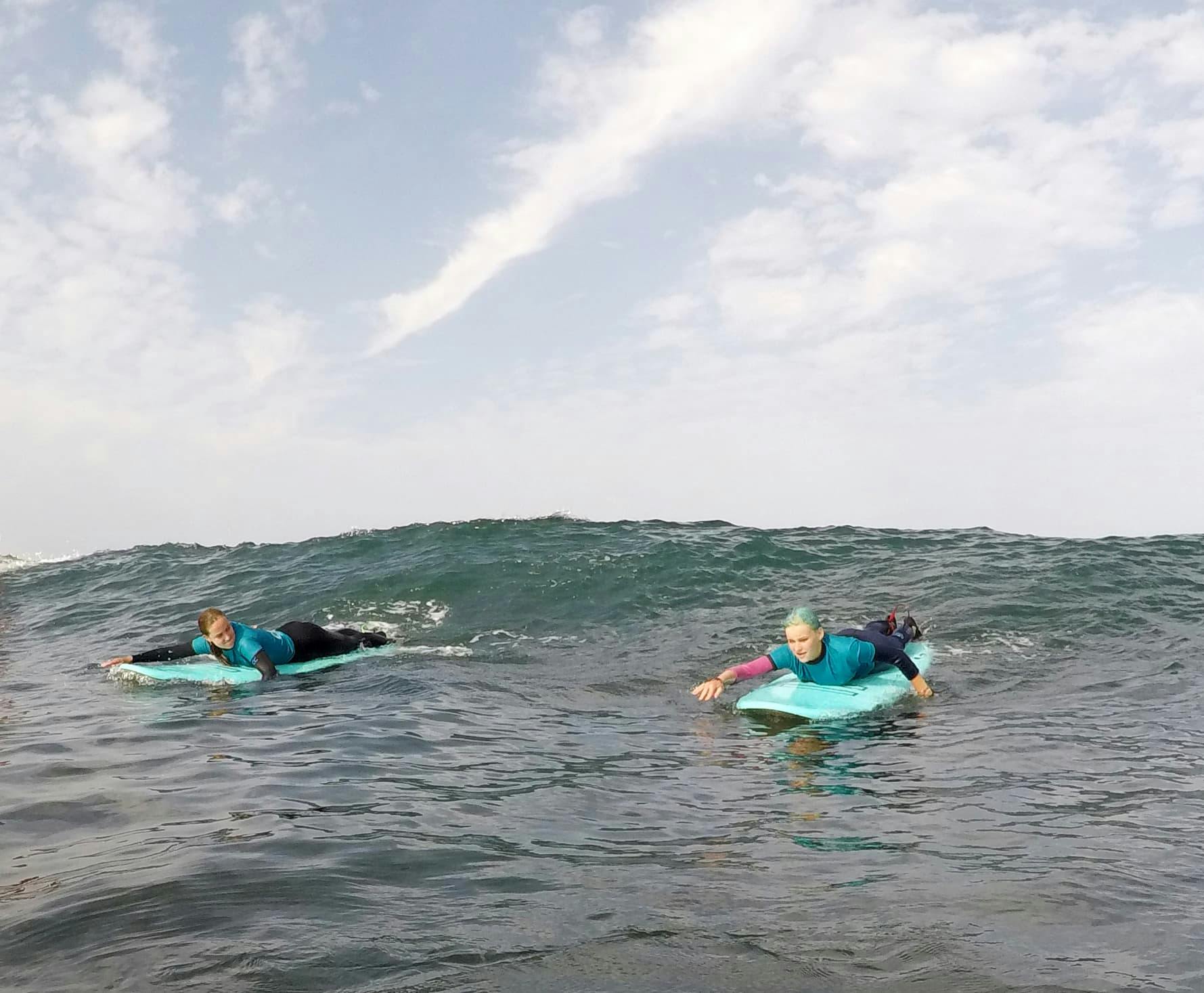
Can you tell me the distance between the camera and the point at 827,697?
9.63 m

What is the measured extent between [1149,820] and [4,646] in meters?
18.1

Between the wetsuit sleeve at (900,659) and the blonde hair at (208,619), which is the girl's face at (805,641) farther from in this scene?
the blonde hair at (208,619)

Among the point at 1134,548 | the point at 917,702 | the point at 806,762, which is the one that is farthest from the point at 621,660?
the point at 1134,548

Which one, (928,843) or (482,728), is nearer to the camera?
(928,843)

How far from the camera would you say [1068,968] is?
3377mm

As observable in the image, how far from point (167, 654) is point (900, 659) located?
936 cm

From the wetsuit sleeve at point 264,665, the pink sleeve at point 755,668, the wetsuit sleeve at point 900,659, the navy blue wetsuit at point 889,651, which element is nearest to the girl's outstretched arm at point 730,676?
the pink sleeve at point 755,668

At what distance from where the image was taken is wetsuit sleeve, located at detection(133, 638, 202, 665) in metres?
11.8

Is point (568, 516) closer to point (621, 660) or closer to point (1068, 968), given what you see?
point (621, 660)

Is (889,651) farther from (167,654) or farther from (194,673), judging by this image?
(167,654)

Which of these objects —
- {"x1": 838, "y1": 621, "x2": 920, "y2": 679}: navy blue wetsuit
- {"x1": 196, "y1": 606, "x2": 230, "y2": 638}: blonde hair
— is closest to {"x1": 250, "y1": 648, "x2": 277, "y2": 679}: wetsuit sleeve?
{"x1": 196, "y1": 606, "x2": 230, "y2": 638}: blonde hair

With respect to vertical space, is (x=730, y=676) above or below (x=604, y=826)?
above

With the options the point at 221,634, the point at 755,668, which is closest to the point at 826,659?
the point at 755,668

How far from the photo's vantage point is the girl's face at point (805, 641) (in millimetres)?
9508
